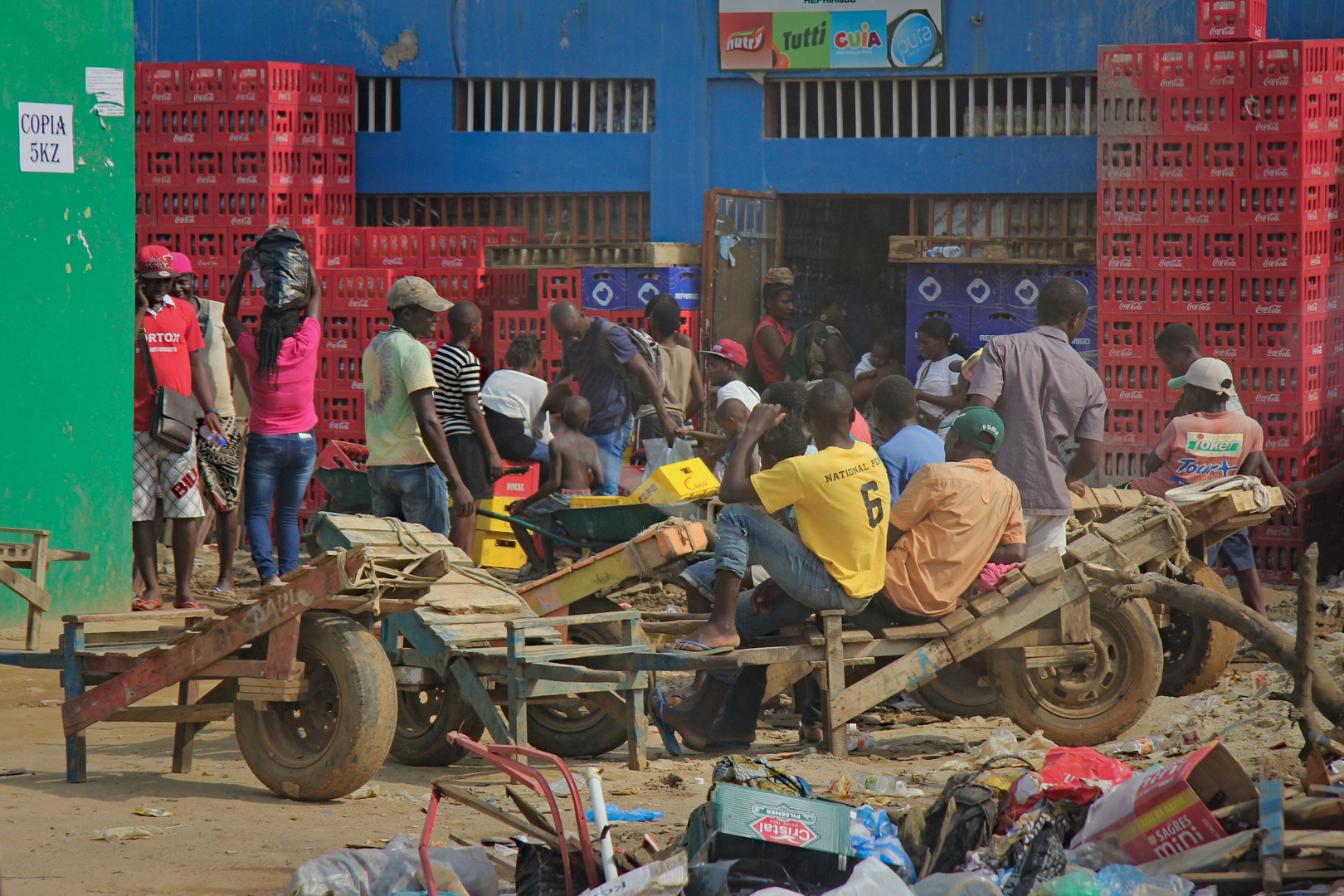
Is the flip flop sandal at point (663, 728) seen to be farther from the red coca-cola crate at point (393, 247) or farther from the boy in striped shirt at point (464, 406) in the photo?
the red coca-cola crate at point (393, 247)

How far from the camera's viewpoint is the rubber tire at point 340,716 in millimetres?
5418

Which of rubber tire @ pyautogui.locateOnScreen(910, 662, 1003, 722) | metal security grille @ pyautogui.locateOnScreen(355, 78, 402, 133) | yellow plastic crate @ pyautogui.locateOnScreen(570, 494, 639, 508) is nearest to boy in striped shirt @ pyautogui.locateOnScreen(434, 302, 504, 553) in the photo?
yellow plastic crate @ pyautogui.locateOnScreen(570, 494, 639, 508)

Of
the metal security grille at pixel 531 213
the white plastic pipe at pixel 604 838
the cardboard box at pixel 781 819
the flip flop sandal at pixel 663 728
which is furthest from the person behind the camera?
the metal security grille at pixel 531 213

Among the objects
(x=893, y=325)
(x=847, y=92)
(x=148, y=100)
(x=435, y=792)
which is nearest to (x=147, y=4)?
(x=148, y=100)

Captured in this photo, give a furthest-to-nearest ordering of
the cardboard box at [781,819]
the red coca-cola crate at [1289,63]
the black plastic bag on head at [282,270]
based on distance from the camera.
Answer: the red coca-cola crate at [1289,63], the black plastic bag on head at [282,270], the cardboard box at [781,819]

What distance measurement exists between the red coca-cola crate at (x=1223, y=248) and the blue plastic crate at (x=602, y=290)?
456cm

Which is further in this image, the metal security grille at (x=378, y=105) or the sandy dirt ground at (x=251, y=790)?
the metal security grille at (x=378, y=105)

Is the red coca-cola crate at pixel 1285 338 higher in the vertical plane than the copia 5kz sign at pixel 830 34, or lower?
lower

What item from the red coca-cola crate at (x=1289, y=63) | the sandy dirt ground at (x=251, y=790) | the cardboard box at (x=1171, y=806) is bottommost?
the sandy dirt ground at (x=251, y=790)

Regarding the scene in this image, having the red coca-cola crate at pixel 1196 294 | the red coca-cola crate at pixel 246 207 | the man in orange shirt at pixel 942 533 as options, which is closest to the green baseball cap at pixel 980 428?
the man in orange shirt at pixel 942 533

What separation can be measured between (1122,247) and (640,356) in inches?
142

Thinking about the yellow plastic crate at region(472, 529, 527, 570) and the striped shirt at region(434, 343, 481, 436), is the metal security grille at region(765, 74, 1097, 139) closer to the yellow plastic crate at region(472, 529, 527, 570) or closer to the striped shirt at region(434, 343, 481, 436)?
the yellow plastic crate at region(472, 529, 527, 570)

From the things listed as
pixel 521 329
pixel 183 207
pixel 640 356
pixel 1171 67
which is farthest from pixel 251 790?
pixel 183 207

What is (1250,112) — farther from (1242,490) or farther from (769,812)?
(769,812)
